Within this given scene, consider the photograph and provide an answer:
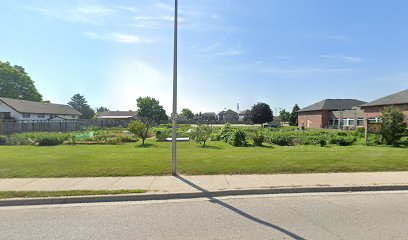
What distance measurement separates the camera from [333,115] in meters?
57.8

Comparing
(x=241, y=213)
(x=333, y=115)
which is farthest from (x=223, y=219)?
(x=333, y=115)

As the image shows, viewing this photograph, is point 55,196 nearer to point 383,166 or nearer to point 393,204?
point 393,204

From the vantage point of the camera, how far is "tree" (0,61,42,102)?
5866cm

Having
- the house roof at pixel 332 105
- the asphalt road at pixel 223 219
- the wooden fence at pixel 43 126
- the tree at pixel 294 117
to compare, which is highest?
the house roof at pixel 332 105

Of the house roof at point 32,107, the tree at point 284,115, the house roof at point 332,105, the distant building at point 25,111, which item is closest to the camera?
the distant building at point 25,111

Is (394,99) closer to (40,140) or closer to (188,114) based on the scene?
(40,140)

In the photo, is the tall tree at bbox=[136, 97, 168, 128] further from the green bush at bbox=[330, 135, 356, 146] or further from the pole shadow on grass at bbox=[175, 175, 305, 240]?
the pole shadow on grass at bbox=[175, 175, 305, 240]

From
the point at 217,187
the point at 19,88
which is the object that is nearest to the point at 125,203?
the point at 217,187

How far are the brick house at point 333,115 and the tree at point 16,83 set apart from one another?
77.1 m

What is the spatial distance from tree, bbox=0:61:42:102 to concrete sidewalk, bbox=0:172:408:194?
68.4m

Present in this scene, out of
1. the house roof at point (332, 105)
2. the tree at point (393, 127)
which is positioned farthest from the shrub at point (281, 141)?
the house roof at point (332, 105)

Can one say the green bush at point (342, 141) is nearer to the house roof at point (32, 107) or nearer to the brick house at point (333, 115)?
the brick house at point (333, 115)

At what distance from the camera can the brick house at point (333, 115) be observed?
50656 mm

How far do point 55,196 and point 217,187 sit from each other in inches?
161
